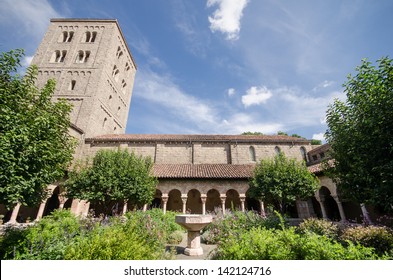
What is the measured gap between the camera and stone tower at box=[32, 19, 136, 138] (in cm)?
2175

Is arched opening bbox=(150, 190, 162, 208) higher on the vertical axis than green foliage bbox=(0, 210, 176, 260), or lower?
higher

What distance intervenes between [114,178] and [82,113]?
13.7 m

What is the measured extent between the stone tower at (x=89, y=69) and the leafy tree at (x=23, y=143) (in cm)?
1543

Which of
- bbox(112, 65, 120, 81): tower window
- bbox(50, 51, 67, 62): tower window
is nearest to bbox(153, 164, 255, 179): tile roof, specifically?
bbox(112, 65, 120, 81): tower window

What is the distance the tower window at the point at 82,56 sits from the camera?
24584 mm

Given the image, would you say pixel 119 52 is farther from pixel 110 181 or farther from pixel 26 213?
pixel 110 181

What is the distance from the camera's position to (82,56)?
83.0 ft

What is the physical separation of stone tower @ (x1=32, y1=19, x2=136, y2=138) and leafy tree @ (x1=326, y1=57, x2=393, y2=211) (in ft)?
73.9

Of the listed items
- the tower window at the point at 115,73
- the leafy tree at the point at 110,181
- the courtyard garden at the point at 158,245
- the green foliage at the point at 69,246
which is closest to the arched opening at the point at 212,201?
the leafy tree at the point at 110,181

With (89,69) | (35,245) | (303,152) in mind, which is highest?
(89,69)

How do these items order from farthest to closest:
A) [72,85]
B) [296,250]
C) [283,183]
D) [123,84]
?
[123,84] < [72,85] < [283,183] < [296,250]

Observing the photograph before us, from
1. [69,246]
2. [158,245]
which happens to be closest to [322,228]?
[158,245]

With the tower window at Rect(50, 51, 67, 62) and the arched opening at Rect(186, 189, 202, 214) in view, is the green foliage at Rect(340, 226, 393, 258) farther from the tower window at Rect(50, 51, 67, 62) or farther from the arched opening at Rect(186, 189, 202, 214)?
the tower window at Rect(50, 51, 67, 62)

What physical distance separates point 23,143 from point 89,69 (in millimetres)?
22407
